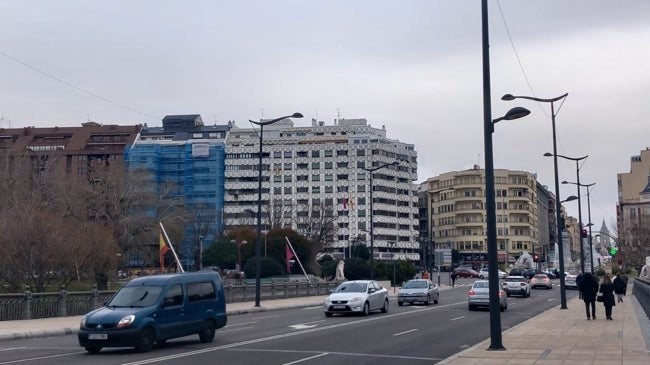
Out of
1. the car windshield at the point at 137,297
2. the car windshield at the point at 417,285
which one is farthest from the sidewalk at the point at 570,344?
the car windshield at the point at 417,285

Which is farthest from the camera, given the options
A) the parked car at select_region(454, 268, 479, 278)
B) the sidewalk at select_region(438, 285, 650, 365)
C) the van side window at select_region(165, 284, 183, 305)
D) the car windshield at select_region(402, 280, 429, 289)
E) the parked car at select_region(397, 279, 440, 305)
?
the parked car at select_region(454, 268, 479, 278)

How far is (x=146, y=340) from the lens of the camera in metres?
19.5

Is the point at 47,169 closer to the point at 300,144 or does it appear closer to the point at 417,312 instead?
the point at 417,312

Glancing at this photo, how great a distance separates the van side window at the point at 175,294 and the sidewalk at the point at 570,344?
7.48 metres

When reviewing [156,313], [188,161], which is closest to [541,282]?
[156,313]

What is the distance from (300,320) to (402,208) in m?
118

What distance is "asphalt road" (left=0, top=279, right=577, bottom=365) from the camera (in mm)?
17984

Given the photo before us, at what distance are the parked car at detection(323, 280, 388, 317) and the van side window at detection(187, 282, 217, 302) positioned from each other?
12.6 meters

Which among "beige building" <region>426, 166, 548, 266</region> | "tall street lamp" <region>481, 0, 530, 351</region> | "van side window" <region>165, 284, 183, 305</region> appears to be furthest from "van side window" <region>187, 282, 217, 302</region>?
"beige building" <region>426, 166, 548, 266</region>

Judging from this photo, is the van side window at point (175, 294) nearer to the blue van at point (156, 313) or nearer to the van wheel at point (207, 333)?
the blue van at point (156, 313)

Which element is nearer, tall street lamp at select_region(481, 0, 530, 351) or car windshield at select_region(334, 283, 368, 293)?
tall street lamp at select_region(481, 0, 530, 351)

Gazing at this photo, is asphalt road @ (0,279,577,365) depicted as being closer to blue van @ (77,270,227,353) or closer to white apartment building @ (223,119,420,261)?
blue van @ (77,270,227,353)

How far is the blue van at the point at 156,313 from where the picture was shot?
1916cm

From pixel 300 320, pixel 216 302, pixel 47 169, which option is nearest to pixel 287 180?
pixel 47 169
